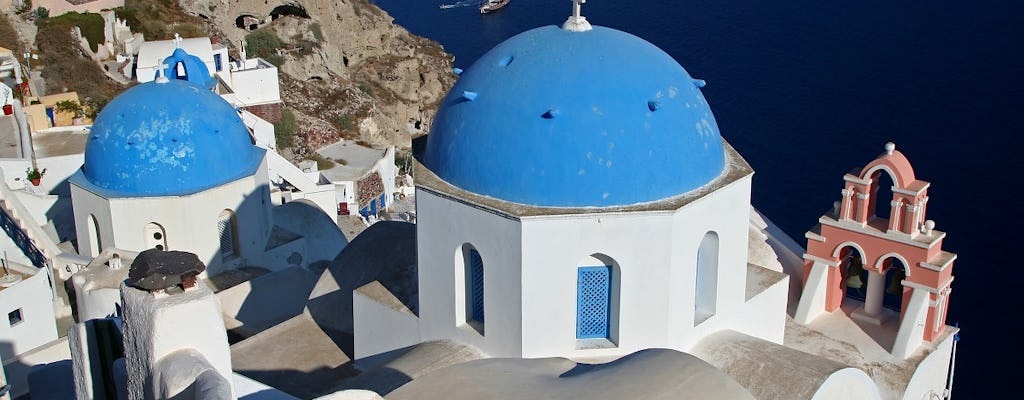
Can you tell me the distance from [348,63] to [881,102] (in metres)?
22.2

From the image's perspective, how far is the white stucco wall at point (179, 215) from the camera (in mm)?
14812

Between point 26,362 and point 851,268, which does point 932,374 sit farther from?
point 26,362

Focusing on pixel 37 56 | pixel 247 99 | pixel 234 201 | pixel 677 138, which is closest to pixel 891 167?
pixel 677 138

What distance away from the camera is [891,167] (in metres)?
12.6

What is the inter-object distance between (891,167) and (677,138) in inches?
147

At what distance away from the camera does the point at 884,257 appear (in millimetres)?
12922

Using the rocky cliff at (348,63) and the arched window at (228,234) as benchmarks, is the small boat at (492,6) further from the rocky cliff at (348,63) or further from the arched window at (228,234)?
the arched window at (228,234)

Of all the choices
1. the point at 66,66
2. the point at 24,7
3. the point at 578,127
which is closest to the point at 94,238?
the point at 578,127

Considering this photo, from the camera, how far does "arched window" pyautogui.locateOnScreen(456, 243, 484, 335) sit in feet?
34.7

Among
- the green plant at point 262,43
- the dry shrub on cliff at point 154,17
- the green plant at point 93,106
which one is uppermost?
the dry shrub on cliff at point 154,17

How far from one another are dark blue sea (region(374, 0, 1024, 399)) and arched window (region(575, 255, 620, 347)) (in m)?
15.8

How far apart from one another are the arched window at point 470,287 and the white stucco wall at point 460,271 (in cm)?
4

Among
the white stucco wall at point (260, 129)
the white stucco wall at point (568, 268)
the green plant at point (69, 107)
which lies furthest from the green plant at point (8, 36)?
the white stucco wall at point (568, 268)

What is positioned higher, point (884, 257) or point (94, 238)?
point (884, 257)
